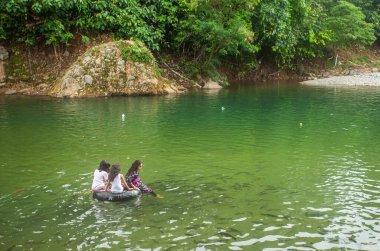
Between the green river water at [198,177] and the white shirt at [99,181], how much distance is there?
13.5 inches

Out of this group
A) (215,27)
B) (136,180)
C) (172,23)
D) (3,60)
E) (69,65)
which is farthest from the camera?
(172,23)

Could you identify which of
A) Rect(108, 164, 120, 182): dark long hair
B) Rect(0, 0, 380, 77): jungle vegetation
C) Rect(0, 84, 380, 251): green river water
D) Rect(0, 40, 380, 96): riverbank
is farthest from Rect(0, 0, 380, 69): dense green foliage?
Rect(108, 164, 120, 182): dark long hair

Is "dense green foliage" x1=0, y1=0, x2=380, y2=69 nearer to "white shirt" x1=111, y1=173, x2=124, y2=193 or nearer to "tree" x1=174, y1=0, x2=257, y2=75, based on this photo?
"tree" x1=174, y1=0, x2=257, y2=75

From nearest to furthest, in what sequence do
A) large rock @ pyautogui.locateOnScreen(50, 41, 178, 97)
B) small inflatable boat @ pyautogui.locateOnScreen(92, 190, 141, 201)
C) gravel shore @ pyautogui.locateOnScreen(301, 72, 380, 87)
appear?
small inflatable boat @ pyautogui.locateOnScreen(92, 190, 141, 201) < large rock @ pyautogui.locateOnScreen(50, 41, 178, 97) < gravel shore @ pyautogui.locateOnScreen(301, 72, 380, 87)

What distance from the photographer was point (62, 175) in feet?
38.6

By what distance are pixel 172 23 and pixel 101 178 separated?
78.3 ft

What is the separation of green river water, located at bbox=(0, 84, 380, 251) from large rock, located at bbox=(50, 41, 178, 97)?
534 cm

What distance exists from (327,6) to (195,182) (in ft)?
132

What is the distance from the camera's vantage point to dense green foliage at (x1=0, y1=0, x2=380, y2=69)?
29.2 meters

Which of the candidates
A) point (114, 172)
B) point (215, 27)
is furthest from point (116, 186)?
point (215, 27)

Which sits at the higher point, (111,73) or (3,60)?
(3,60)

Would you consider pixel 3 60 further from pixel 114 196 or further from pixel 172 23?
pixel 114 196

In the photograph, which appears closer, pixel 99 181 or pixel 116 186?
pixel 116 186

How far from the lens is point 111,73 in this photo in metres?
27.9
